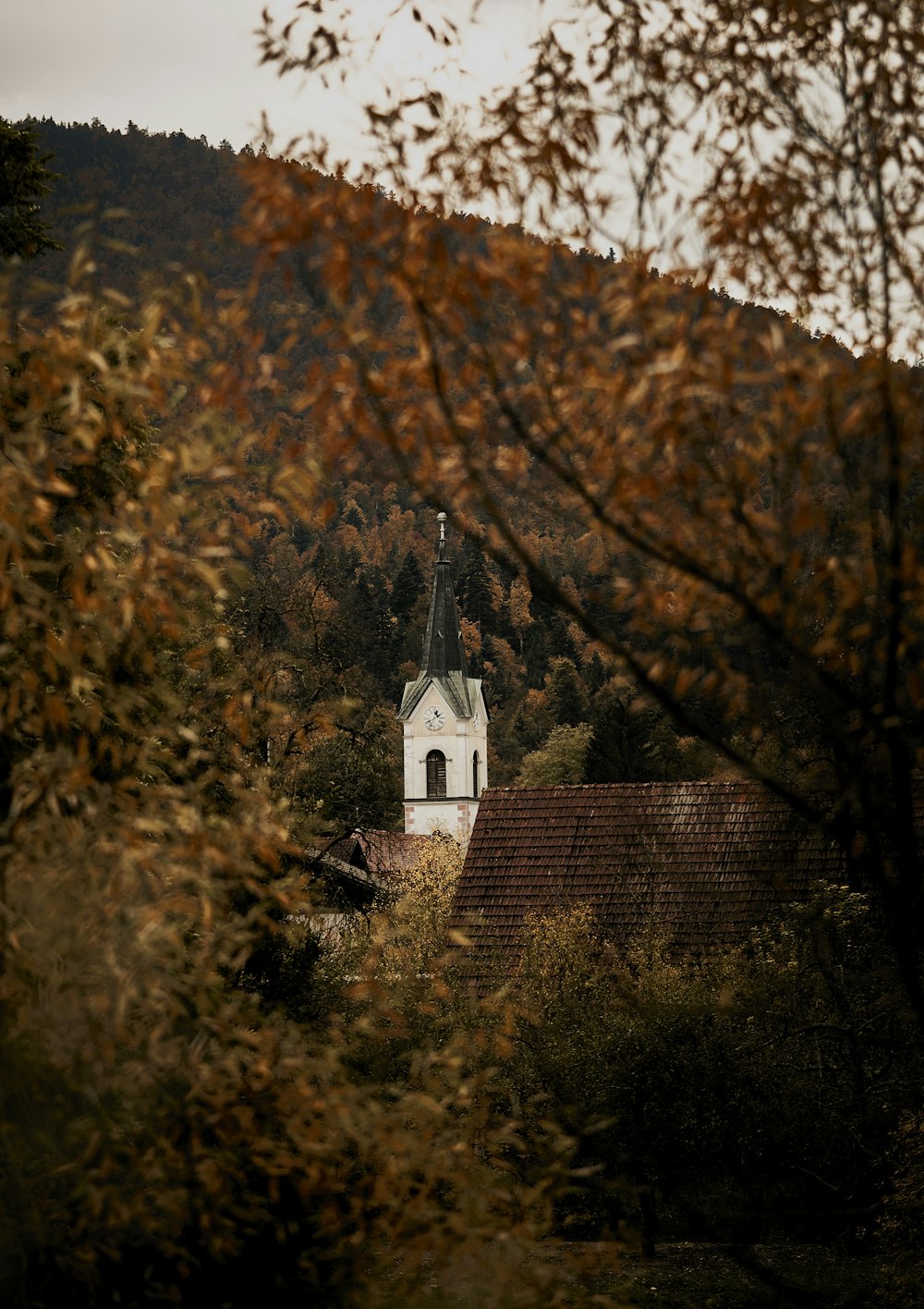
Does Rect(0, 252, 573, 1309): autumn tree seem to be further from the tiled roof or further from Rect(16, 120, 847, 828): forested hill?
the tiled roof

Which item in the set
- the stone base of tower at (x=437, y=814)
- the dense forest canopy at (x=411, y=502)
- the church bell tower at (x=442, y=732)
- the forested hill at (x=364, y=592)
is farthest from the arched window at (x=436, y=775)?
the dense forest canopy at (x=411, y=502)

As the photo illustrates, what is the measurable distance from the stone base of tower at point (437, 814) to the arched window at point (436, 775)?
38 cm

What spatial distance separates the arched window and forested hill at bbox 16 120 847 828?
12.5 feet

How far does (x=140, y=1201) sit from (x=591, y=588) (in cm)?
209

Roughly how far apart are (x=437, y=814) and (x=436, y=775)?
186 cm

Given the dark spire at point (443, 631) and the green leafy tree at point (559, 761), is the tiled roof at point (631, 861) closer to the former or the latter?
the green leafy tree at point (559, 761)

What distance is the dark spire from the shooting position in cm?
6588

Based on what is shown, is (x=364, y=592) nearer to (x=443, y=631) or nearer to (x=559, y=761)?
(x=443, y=631)

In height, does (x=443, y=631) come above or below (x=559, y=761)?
above

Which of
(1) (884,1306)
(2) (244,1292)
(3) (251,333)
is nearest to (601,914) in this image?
(1) (884,1306)

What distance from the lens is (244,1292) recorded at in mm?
4465

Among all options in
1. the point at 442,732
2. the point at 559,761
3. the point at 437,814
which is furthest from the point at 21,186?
the point at 437,814

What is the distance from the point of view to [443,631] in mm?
67375

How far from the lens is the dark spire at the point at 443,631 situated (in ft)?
216
